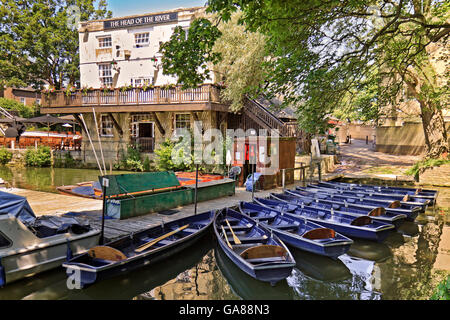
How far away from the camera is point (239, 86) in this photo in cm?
1789

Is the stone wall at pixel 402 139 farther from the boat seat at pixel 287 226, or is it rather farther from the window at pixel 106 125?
the window at pixel 106 125

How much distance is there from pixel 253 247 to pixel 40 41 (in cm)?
3515

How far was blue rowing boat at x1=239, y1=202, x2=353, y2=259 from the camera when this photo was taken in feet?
23.6

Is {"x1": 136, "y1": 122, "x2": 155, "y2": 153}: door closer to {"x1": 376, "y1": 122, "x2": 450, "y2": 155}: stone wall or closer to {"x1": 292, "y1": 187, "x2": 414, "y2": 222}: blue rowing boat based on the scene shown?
{"x1": 292, "y1": 187, "x2": 414, "y2": 222}: blue rowing boat

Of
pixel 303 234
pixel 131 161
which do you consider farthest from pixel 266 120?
pixel 303 234

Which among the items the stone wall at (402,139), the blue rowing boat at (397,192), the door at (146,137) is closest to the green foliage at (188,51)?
the blue rowing boat at (397,192)

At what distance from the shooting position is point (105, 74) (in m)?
24.6

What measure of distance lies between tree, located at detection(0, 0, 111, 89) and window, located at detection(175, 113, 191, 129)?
1915 cm

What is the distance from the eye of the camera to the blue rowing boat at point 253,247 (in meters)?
5.87
